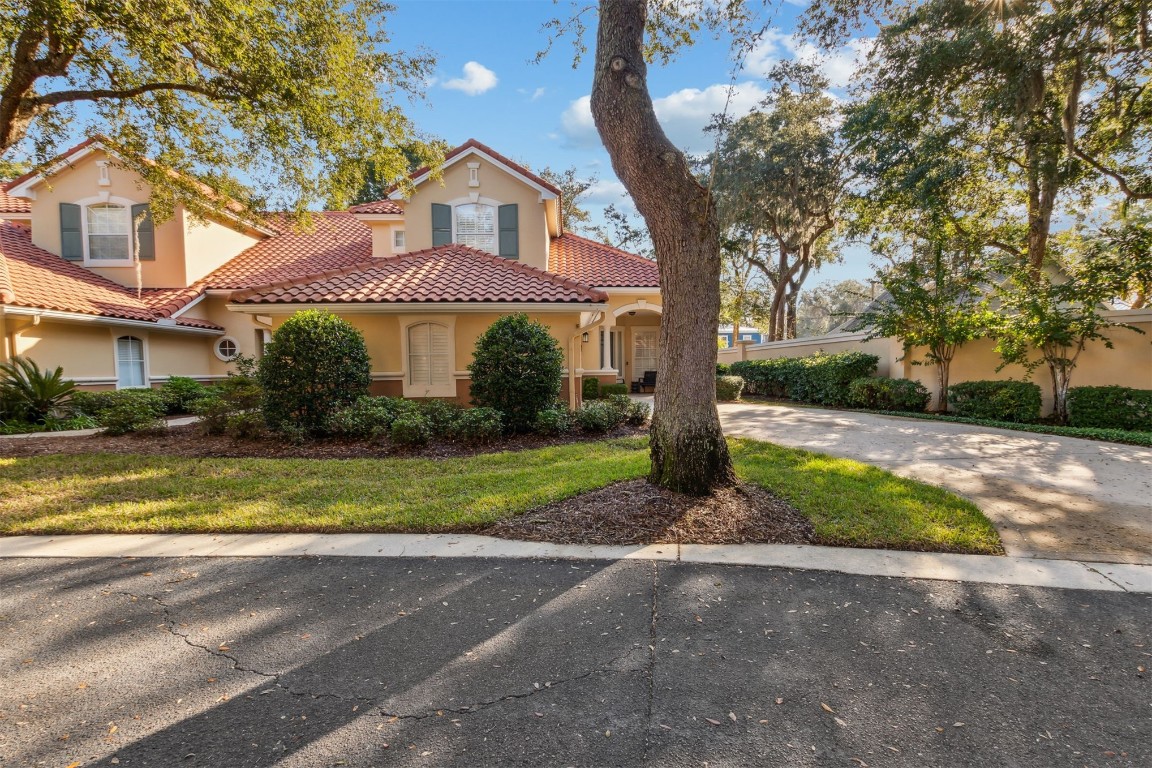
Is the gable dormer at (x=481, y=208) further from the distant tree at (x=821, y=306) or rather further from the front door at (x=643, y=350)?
the distant tree at (x=821, y=306)

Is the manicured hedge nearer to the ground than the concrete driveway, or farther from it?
farther from it

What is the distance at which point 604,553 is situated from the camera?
4.16m

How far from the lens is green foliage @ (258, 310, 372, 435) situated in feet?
27.9

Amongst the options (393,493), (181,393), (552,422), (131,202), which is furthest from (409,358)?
(131,202)

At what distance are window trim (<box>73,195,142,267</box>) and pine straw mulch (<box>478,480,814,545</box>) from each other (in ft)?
53.0

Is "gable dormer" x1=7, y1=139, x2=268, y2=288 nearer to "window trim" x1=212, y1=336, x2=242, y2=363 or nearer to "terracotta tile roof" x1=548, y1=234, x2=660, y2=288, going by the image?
"window trim" x1=212, y1=336, x2=242, y2=363

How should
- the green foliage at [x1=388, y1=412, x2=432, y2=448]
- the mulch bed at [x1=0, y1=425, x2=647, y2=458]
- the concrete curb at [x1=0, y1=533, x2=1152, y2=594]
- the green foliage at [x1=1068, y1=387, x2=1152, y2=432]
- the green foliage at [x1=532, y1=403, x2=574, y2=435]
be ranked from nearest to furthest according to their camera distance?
1. the concrete curb at [x1=0, y1=533, x2=1152, y2=594]
2. the mulch bed at [x1=0, y1=425, x2=647, y2=458]
3. the green foliage at [x1=388, y1=412, x2=432, y2=448]
4. the green foliage at [x1=532, y1=403, x2=574, y2=435]
5. the green foliage at [x1=1068, y1=387, x2=1152, y2=432]

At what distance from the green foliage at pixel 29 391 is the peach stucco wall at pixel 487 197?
8339 millimetres

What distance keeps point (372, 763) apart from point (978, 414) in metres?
13.5

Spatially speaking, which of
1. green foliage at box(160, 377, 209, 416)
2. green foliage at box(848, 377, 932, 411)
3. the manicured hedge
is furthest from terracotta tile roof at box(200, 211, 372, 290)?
green foliage at box(848, 377, 932, 411)

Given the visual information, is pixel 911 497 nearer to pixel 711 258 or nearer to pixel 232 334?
pixel 711 258

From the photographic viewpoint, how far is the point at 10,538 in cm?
464

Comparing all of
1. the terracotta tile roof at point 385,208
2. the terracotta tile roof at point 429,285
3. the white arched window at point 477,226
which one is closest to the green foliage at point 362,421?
the terracotta tile roof at point 429,285

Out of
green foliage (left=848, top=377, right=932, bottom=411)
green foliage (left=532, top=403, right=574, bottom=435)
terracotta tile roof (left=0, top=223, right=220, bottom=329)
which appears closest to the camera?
green foliage (left=532, top=403, right=574, bottom=435)
